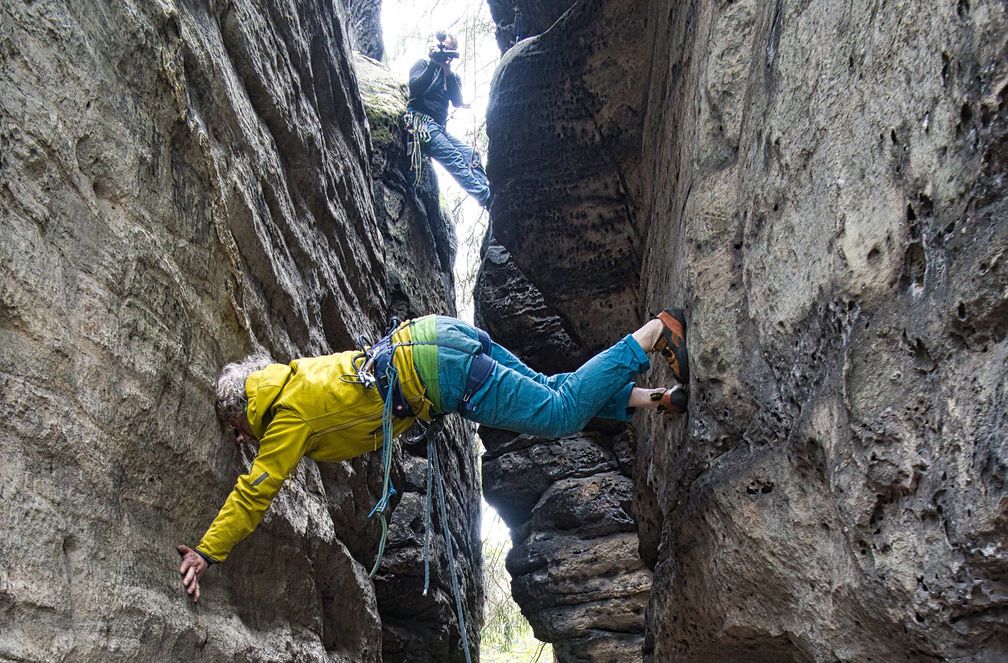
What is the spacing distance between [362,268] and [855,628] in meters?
5.19

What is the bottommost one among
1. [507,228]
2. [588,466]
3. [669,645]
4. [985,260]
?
[669,645]

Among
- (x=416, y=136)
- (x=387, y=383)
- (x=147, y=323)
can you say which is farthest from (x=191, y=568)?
(x=416, y=136)

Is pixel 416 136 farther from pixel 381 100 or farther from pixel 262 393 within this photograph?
pixel 262 393

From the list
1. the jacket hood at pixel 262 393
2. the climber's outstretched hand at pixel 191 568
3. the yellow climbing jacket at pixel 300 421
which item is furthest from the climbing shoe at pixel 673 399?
the climber's outstretched hand at pixel 191 568

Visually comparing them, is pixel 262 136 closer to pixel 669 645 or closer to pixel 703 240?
pixel 703 240

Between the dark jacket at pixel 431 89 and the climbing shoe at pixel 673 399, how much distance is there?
21.6ft

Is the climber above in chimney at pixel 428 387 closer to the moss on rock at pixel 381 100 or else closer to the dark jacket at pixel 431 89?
the moss on rock at pixel 381 100

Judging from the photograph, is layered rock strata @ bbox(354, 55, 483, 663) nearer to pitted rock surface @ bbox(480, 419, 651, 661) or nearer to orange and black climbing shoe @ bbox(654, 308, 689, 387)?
pitted rock surface @ bbox(480, 419, 651, 661)

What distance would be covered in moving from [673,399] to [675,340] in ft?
1.13

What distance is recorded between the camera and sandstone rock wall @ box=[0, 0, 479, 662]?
276 centimetres

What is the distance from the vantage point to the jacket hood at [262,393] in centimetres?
396

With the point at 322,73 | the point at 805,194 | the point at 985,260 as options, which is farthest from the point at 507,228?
the point at 985,260

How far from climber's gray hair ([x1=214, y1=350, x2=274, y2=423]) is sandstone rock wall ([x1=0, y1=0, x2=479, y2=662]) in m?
0.07

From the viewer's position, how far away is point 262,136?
17.0 ft
